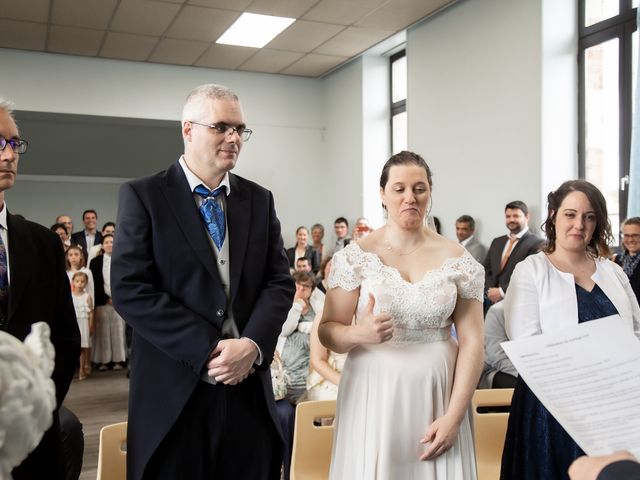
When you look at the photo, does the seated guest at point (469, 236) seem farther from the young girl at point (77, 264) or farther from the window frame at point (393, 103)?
the young girl at point (77, 264)

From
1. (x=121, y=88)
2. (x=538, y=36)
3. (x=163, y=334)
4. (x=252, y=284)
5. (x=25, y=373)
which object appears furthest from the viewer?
(x=121, y=88)

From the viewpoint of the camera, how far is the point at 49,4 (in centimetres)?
709

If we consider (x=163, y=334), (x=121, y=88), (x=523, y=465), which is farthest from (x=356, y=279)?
(x=121, y=88)

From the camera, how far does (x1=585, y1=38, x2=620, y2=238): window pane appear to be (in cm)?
609

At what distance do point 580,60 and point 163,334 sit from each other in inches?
227

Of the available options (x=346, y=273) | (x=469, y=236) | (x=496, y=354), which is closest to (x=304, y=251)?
(x=469, y=236)

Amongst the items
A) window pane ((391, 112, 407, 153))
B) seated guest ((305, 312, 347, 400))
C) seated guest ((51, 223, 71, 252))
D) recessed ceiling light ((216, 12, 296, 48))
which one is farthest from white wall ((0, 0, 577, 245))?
seated guest ((305, 312, 347, 400))

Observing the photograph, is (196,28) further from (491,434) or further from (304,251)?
(491,434)

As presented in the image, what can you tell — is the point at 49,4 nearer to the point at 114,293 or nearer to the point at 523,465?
the point at 114,293

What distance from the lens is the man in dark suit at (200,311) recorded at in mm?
1792

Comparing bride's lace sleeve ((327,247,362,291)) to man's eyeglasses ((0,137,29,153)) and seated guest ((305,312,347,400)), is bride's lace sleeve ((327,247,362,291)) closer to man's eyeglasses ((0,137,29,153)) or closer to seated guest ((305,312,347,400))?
man's eyeglasses ((0,137,29,153))

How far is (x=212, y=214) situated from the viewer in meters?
1.95

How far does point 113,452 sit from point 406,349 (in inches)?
40.1

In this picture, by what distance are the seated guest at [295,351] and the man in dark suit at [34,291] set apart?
1913 millimetres
